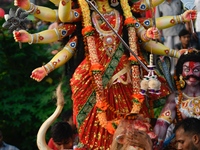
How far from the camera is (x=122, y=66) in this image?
25.3ft

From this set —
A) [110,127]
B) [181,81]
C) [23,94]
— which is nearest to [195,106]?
[181,81]

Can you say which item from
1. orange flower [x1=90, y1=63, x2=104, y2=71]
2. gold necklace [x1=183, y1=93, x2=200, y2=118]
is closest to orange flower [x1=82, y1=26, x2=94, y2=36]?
orange flower [x1=90, y1=63, x2=104, y2=71]

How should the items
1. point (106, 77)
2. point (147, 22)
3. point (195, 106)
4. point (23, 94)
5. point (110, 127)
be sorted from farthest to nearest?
point (23, 94) → point (147, 22) → point (106, 77) → point (195, 106) → point (110, 127)

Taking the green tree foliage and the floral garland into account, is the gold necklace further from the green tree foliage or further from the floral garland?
the green tree foliage

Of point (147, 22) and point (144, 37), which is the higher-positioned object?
point (147, 22)

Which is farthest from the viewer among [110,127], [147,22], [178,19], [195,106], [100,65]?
[147,22]

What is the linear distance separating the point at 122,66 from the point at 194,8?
42.1 inches

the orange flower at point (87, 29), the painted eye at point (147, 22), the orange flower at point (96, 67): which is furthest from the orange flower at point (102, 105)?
the painted eye at point (147, 22)

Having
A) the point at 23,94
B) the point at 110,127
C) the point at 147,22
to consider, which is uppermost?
the point at 147,22

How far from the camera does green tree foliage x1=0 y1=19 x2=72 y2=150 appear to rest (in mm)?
10172

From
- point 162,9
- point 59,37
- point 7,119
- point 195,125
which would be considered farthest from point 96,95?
point 162,9

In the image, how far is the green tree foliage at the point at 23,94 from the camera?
1017 centimetres

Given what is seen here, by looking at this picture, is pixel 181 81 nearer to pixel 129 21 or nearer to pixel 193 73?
pixel 193 73

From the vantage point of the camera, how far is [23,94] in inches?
409
